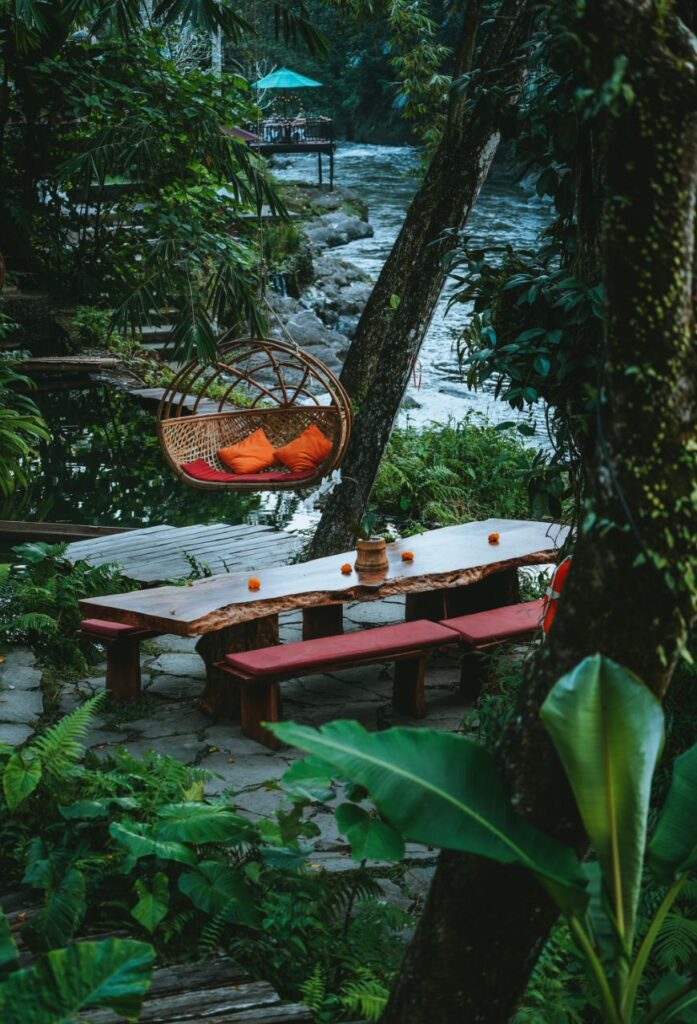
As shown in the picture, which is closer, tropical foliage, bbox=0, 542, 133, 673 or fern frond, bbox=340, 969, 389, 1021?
fern frond, bbox=340, 969, 389, 1021

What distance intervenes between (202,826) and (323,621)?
9.96ft

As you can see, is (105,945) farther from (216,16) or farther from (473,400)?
(473,400)

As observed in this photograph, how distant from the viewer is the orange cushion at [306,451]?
803cm

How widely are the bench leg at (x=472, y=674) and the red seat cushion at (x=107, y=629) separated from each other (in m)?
1.71

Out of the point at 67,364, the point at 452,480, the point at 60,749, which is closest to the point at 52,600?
the point at 60,749

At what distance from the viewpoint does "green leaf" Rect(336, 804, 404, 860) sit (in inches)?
115

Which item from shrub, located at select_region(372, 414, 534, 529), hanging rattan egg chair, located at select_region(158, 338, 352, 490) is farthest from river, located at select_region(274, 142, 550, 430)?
hanging rattan egg chair, located at select_region(158, 338, 352, 490)

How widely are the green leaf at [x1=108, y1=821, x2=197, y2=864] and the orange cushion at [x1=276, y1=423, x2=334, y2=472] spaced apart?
465 centimetres

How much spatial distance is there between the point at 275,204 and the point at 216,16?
5.17 ft

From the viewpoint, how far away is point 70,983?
2404 millimetres

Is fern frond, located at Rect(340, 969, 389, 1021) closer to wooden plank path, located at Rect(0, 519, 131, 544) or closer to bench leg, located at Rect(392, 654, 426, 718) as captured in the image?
bench leg, located at Rect(392, 654, 426, 718)

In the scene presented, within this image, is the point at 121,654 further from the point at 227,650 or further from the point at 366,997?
the point at 366,997

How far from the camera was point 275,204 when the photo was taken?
899 centimetres

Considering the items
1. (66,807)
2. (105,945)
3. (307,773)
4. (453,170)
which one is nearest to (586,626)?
(307,773)
